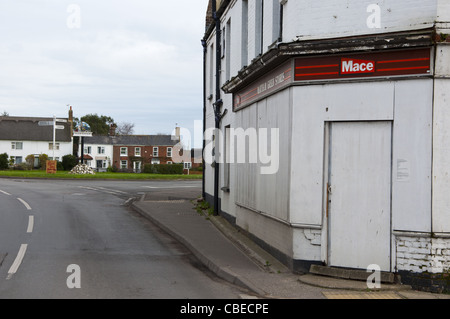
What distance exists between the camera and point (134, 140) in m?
92.8

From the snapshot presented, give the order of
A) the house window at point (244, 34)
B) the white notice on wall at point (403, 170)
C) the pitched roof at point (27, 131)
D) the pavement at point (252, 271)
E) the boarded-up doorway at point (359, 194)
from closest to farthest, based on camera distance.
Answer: the pavement at point (252, 271) → the white notice on wall at point (403, 170) → the boarded-up doorway at point (359, 194) → the house window at point (244, 34) → the pitched roof at point (27, 131)

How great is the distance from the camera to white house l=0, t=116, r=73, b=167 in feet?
270

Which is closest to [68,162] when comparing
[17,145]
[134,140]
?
[17,145]

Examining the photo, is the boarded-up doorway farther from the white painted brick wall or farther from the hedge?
the hedge

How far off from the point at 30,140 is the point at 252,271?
80721 millimetres

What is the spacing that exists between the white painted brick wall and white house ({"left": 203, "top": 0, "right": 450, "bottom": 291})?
0.6 inches

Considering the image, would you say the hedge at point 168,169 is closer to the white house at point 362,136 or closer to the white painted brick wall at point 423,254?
the white house at point 362,136

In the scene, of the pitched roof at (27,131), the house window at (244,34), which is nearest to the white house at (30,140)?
the pitched roof at (27,131)

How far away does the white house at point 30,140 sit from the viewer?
82438mm

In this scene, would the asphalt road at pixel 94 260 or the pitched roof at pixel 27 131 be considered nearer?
the asphalt road at pixel 94 260

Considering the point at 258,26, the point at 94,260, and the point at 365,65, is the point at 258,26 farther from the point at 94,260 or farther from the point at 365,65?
the point at 94,260

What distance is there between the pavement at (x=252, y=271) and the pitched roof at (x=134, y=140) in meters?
76.9
